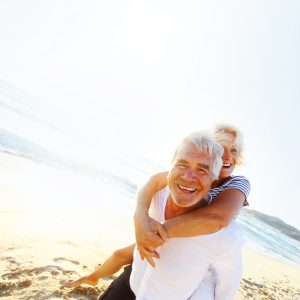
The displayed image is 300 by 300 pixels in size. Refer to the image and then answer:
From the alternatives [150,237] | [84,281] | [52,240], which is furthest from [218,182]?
[52,240]

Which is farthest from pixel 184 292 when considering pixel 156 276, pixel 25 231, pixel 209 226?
pixel 25 231

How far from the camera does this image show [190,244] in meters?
2.02

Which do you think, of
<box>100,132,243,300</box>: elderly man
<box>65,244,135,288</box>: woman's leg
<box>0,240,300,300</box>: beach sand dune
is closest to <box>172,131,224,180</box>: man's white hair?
<box>100,132,243,300</box>: elderly man

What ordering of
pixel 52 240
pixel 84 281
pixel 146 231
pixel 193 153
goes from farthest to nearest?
pixel 52 240 → pixel 84 281 → pixel 193 153 → pixel 146 231

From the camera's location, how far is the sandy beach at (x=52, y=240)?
430cm

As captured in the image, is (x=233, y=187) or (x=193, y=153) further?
(x=233, y=187)

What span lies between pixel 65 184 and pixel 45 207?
3.60m

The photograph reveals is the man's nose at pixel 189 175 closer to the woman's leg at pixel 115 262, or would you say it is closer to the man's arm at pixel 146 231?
the man's arm at pixel 146 231

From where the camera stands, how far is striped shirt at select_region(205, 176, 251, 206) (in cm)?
238

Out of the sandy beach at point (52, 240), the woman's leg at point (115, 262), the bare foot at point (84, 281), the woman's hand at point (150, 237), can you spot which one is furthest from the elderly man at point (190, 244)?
the sandy beach at point (52, 240)

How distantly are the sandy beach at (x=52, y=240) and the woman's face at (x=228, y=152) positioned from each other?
2608mm

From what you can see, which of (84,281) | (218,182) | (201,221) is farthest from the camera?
(84,281)

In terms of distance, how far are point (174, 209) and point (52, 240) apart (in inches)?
168

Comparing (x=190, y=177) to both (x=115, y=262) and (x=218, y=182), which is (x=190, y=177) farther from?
(x=115, y=262)
